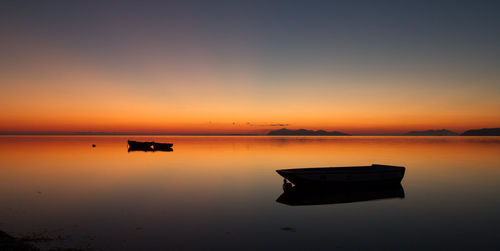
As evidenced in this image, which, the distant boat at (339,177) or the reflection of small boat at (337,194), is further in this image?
the distant boat at (339,177)

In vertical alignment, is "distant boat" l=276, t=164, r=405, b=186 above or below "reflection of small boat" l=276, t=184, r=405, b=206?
above

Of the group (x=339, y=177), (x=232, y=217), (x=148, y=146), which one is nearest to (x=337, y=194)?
(x=339, y=177)

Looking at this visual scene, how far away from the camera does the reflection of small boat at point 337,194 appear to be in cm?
2452

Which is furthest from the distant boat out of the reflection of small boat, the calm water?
the calm water

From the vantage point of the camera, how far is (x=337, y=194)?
27.0 m

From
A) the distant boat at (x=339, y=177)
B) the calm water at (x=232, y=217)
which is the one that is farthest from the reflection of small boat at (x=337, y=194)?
the calm water at (x=232, y=217)

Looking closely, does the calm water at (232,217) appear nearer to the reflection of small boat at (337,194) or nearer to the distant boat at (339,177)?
the reflection of small boat at (337,194)

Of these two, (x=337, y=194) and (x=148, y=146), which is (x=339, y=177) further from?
(x=148, y=146)

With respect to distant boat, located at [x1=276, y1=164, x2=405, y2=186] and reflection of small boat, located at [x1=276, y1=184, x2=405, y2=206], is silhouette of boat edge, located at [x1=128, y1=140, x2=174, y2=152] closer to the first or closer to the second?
reflection of small boat, located at [x1=276, y1=184, x2=405, y2=206]

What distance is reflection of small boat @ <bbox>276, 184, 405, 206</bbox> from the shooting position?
2452 cm

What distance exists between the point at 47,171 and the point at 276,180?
3296 cm

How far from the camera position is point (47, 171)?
4109 centimetres

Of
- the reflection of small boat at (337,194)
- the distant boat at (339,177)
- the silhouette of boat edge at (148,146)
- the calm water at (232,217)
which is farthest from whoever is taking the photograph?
the silhouette of boat edge at (148,146)

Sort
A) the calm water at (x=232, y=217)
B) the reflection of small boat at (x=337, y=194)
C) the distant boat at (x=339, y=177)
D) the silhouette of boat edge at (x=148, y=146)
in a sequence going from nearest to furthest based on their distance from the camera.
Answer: the calm water at (x=232, y=217) < the reflection of small boat at (x=337, y=194) < the distant boat at (x=339, y=177) < the silhouette of boat edge at (x=148, y=146)
